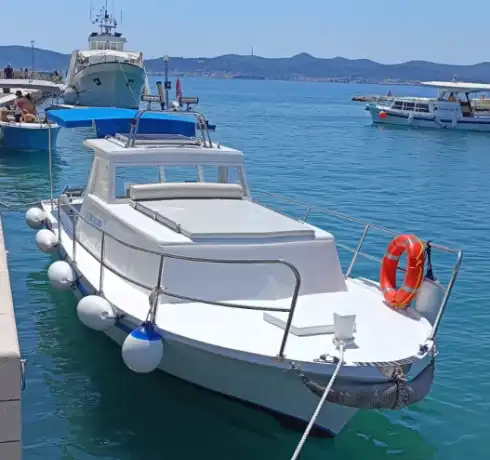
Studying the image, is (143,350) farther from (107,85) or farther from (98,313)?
(107,85)

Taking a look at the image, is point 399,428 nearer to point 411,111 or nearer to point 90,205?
point 90,205

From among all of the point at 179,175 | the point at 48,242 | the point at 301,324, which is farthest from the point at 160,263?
the point at 179,175

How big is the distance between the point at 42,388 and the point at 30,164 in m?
18.0

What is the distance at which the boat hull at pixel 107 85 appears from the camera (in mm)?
49844

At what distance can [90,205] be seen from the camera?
10.4 metres

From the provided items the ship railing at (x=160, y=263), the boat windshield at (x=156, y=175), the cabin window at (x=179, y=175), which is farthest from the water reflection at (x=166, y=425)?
the cabin window at (x=179, y=175)

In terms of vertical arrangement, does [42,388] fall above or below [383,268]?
below

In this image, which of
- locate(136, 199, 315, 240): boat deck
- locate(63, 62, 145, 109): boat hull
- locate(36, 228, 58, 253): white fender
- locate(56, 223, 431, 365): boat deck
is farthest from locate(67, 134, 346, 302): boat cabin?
locate(63, 62, 145, 109): boat hull

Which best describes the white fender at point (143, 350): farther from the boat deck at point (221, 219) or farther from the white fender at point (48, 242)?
the white fender at point (48, 242)

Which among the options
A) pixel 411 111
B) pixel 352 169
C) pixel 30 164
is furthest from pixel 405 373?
pixel 411 111

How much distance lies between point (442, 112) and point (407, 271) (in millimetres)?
43675

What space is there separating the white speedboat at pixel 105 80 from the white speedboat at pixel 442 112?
1688 cm

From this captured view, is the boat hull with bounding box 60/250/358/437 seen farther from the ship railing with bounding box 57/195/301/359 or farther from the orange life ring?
the orange life ring

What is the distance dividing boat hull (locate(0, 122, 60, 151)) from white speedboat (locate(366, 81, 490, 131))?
98.8ft
